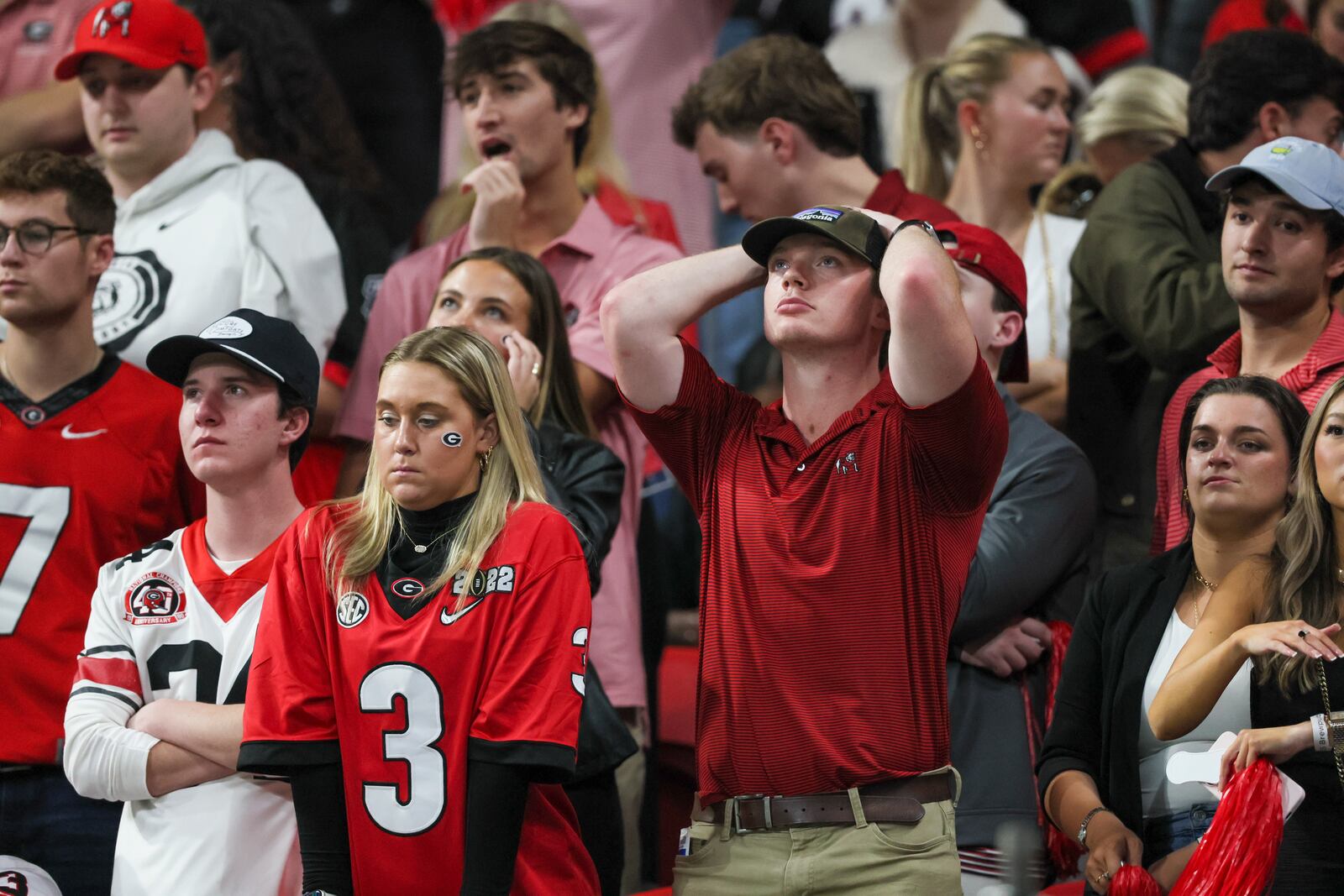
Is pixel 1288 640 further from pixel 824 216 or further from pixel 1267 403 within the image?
pixel 824 216

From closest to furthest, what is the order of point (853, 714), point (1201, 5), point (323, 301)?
point (853, 714) → point (323, 301) → point (1201, 5)

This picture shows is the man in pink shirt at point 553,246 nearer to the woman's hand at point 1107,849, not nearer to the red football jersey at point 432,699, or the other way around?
the red football jersey at point 432,699

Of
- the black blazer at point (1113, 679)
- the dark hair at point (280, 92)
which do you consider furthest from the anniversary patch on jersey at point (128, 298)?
the black blazer at point (1113, 679)

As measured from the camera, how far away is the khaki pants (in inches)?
127

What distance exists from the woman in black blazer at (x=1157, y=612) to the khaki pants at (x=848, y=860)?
59 cm

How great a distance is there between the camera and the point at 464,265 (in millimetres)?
4727

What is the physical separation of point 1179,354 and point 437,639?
2.28 m

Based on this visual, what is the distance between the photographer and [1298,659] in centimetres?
354

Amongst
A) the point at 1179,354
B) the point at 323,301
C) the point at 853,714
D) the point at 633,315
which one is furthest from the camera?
the point at 323,301

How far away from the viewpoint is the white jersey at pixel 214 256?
4.98m

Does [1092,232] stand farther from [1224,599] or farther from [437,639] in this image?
[437,639]

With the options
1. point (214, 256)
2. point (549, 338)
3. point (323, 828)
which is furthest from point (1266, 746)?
point (214, 256)

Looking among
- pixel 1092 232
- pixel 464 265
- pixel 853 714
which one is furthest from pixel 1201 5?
pixel 853 714

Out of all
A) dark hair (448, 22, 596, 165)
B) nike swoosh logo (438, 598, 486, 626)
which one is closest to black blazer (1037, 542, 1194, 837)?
nike swoosh logo (438, 598, 486, 626)
